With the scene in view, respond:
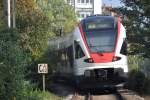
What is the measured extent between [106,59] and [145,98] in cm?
339

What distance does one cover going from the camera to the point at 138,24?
25.5m

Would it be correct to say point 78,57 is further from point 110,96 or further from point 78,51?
point 110,96

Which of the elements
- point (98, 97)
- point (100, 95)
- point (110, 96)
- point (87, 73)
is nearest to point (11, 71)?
point (98, 97)

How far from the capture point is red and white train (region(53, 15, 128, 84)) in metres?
26.8

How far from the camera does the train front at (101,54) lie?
26.8m

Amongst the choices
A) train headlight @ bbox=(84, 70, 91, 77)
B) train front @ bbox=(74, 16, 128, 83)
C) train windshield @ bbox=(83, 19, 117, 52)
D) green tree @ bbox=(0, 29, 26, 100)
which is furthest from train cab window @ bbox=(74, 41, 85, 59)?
green tree @ bbox=(0, 29, 26, 100)

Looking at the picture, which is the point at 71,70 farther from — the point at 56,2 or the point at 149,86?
the point at 56,2

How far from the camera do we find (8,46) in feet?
57.5

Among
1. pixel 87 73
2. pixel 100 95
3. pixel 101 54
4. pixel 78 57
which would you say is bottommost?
pixel 100 95

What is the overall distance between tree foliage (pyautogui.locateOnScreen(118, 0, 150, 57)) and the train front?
1057mm

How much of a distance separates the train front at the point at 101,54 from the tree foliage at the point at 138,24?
106 cm

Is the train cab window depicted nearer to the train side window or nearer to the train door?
the train door

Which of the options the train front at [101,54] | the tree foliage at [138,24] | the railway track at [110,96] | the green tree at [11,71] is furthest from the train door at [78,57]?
the green tree at [11,71]

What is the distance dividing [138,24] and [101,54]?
2432 mm
